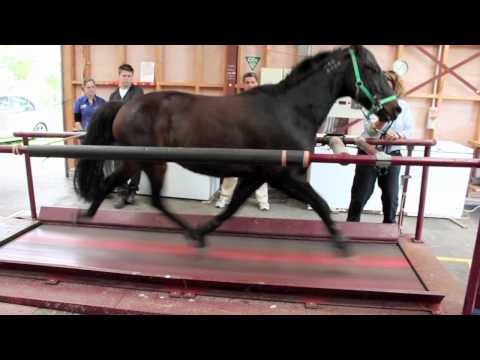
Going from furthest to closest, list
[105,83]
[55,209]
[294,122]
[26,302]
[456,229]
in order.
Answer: [105,83], [456,229], [55,209], [294,122], [26,302]

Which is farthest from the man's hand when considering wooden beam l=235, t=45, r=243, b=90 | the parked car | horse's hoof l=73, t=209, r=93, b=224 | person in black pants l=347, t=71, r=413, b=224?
the parked car

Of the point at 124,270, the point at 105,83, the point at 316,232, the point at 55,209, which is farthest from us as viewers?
the point at 105,83

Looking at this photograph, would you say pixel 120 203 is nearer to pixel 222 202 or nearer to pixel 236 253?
pixel 222 202

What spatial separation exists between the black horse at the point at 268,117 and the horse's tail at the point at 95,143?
0.13 meters

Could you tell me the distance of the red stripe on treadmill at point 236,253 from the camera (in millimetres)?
2545

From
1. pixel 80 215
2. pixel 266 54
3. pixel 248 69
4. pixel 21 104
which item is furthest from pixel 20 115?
pixel 80 215

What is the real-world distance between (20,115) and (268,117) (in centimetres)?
638

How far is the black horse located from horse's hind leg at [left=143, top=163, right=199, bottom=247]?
0.40 feet

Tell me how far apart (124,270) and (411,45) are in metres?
5.37

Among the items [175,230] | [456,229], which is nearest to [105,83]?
[175,230]

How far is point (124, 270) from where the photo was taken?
2.34 meters

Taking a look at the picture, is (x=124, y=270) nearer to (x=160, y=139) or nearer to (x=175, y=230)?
(x=175, y=230)

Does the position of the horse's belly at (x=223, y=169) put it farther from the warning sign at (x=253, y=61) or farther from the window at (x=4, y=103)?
the window at (x=4, y=103)

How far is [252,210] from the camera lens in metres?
5.10
